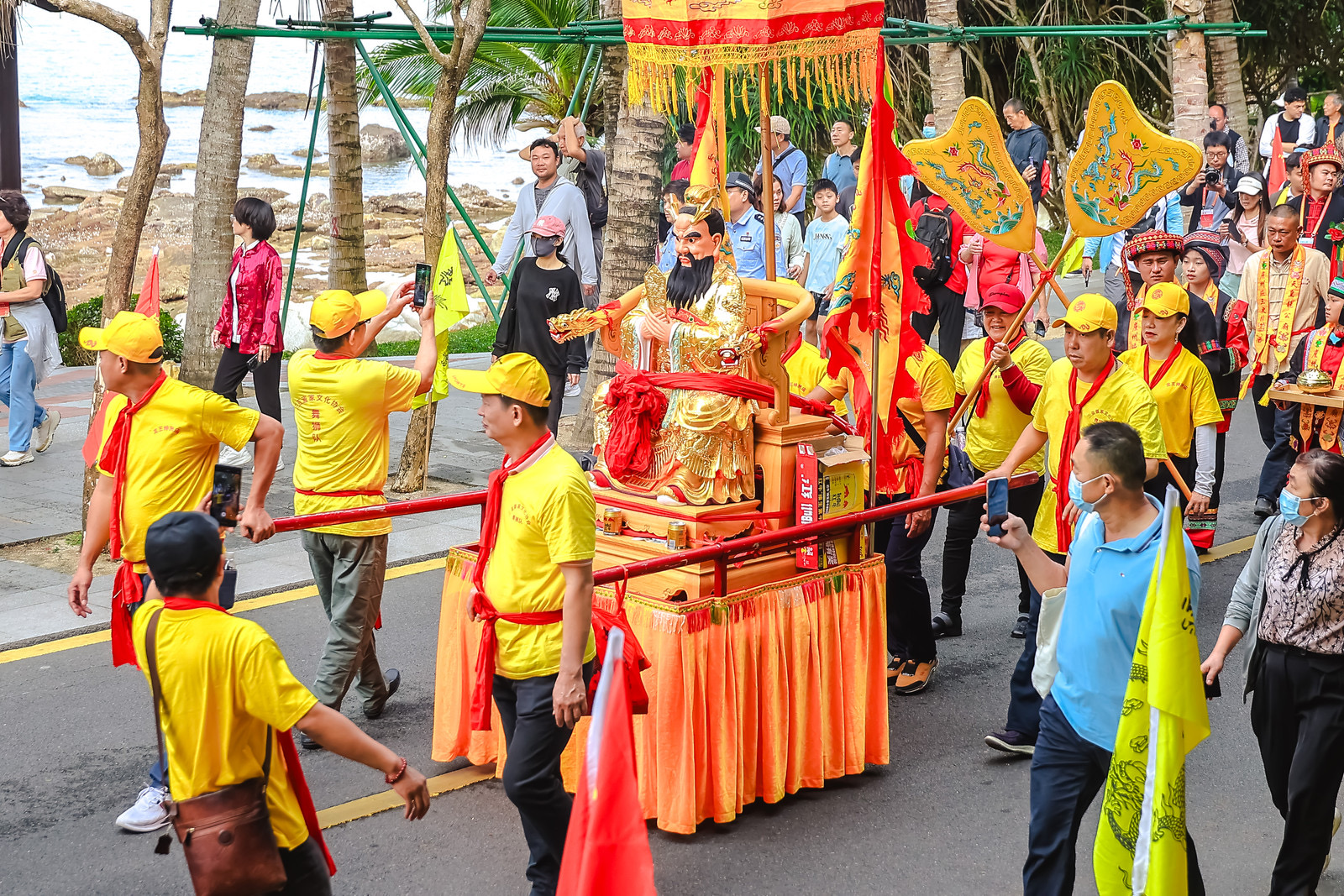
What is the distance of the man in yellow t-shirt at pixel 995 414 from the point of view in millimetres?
7359

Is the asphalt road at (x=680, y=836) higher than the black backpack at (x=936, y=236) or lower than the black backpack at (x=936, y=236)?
lower

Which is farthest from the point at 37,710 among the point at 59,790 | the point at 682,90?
the point at 682,90

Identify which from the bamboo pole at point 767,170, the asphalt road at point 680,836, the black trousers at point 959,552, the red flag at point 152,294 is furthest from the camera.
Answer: the black trousers at point 959,552

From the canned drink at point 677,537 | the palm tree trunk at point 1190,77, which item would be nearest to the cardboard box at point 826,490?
the canned drink at point 677,537

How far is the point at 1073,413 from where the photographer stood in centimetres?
634

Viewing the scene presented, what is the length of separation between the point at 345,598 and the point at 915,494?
296 cm

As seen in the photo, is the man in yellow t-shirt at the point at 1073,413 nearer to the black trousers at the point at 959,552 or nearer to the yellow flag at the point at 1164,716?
the black trousers at the point at 959,552

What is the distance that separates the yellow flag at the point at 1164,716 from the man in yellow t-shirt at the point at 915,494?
2.82 metres

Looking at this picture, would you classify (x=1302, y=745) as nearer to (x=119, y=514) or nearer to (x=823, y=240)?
(x=119, y=514)

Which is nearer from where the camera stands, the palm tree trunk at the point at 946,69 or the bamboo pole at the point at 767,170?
the bamboo pole at the point at 767,170

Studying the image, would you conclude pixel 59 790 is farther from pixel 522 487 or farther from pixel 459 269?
pixel 459 269

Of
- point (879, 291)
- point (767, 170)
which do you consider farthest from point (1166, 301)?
point (767, 170)

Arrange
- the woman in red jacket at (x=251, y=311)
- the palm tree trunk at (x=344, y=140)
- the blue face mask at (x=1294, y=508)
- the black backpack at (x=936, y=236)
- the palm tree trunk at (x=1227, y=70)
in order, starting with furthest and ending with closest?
1. the palm tree trunk at (x=1227, y=70)
2. the palm tree trunk at (x=344, y=140)
3. the black backpack at (x=936, y=236)
4. the woman in red jacket at (x=251, y=311)
5. the blue face mask at (x=1294, y=508)

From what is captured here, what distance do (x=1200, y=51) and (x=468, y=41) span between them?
10.1 m
